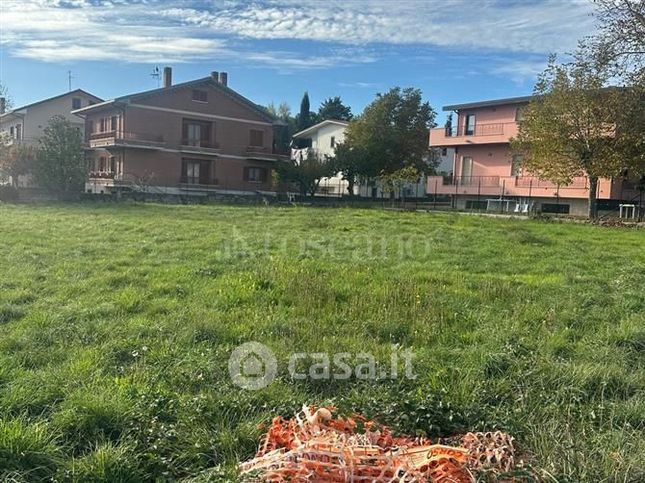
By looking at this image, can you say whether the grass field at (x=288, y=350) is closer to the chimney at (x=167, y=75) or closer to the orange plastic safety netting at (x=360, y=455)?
the orange plastic safety netting at (x=360, y=455)

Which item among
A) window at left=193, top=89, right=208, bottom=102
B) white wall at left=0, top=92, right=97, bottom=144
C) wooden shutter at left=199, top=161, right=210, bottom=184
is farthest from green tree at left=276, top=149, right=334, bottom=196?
white wall at left=0, top=92, right=97, bottom=144

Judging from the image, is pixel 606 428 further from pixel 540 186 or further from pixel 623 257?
pixel 540 186

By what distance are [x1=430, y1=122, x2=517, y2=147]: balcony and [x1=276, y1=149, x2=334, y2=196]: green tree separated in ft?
25.8

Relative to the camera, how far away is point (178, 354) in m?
4.43

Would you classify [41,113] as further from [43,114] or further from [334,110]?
[334,110]

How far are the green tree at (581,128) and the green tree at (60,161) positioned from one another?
76.8 ft

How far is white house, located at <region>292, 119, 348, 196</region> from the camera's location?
159ft

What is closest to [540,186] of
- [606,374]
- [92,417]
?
[606,374]

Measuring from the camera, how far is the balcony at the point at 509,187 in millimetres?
29103

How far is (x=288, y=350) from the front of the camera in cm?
458

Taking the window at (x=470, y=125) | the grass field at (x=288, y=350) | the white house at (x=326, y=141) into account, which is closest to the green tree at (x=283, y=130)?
the white house at (x=326, y=141)

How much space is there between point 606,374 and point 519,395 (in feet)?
2.77

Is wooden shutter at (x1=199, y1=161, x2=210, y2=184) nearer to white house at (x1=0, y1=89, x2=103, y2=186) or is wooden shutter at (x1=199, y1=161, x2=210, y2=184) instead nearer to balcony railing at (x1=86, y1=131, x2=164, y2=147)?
balcony railing at (x1=86, y1=131, x2=164, y2=147)

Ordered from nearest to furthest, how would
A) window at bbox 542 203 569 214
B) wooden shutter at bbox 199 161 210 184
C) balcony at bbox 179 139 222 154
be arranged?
window at bbox 542 203 569 214, balcony at bbox 179 139 222 154, wooden shutter at bbox 199 161 210 184
